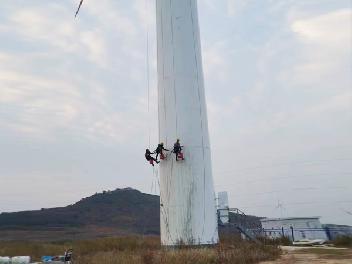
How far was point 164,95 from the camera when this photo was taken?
734 inches

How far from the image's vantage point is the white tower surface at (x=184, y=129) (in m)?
17.6

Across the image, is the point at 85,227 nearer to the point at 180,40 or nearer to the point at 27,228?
the point at 27,228

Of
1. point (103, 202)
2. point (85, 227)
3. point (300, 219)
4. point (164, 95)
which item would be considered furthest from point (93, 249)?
point (103, 202)

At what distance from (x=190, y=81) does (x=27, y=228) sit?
213 ft

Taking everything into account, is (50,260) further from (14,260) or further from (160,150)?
(160,150)

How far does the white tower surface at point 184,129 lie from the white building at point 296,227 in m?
17.1

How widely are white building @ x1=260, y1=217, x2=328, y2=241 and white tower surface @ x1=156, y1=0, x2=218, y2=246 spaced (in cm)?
1709

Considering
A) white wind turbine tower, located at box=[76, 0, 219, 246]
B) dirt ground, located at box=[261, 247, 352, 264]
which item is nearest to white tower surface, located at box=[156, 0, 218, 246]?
white wind turbine tower, located at box=[76, 0, 219, 246]

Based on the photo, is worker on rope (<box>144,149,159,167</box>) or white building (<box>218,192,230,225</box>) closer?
worker on rope (<box>144,149,159,167</box>)

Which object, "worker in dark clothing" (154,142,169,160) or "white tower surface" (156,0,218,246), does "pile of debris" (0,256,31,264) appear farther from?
"worker in dark clothing" (154,142,169,160)

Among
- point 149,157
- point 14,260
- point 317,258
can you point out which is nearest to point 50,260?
point 14,260

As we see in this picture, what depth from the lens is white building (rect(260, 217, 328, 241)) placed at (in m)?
33.4

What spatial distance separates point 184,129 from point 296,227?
22907 millimetres

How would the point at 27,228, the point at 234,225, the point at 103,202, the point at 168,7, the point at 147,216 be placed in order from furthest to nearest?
the point at 103,202, the point at 147,216, the point at 27,228, the point at 234,225, the point at 168,7
